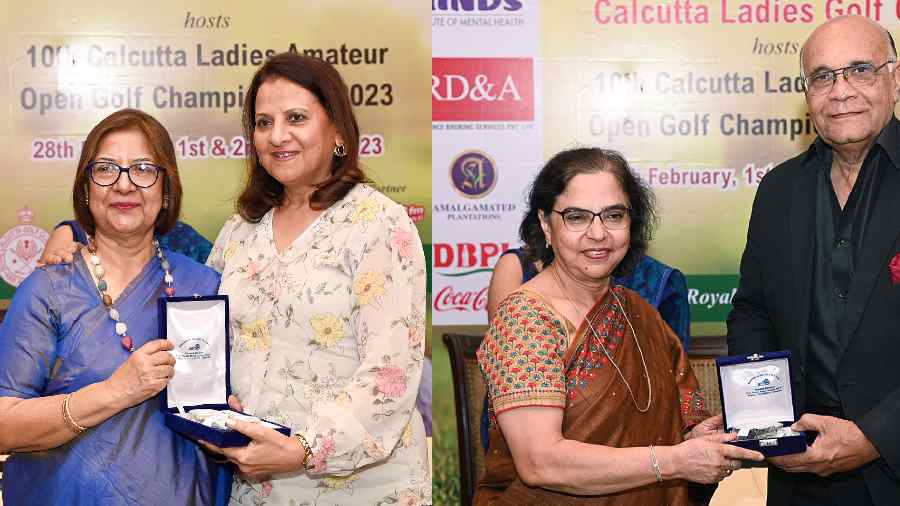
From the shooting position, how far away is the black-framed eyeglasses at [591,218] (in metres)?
2.45

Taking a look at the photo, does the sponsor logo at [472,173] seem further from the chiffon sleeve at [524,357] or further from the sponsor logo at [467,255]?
the chiffon sleeve at [524,357]

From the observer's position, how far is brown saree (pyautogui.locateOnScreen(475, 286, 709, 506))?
2.33 meters

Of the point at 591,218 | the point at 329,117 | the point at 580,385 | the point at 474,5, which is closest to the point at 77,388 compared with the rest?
the point at 329,117

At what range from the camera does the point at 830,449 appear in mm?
2500

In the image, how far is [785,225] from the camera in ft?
9.32

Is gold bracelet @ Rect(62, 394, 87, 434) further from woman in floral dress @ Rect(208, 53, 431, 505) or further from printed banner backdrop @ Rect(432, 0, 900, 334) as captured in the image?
printed banner backdrop @ Rect(432, 0, 900, 334)

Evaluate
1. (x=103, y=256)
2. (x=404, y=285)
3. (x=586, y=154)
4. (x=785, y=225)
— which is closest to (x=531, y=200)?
(x=586, y=154)

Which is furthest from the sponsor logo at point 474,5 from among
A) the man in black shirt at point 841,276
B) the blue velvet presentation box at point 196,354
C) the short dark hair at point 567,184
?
the blue velvet presentation box at point 196,354

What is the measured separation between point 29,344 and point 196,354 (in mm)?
383

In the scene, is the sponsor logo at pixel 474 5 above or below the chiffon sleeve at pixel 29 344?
above

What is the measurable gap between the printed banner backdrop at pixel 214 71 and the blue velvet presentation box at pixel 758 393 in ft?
10.2

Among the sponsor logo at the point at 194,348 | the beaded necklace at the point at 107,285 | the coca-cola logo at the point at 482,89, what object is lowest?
the sponsor logo at the point at 194,348

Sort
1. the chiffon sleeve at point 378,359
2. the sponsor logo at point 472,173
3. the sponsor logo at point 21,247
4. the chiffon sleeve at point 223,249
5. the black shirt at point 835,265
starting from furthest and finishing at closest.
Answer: the sponsor logo at point 472,173 < the sponsor logo at point 21,247 < the chiffon sleeve at point 223,249 < the black shirt at point 835,265 < the chiffon sleeve at point 378,359

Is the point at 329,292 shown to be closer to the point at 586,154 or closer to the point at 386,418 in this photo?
the point at 386,418
